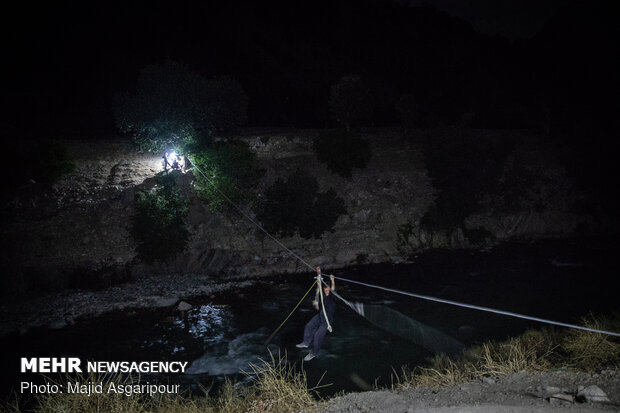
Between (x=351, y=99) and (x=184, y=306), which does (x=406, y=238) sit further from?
(x=351, y=99)

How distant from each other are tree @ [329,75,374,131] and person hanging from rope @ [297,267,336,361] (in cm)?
2843

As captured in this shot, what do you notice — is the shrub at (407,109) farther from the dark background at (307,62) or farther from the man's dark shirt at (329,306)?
the man's dark shirt at (329,306)

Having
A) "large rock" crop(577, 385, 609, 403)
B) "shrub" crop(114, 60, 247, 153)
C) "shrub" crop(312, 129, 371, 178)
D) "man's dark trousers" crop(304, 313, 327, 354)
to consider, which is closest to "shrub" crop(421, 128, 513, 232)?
"shrub" crop(312, 129, 371, 178)

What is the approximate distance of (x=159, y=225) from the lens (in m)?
22.8

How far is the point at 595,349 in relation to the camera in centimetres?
797

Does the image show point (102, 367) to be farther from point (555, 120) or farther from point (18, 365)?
point (555, 120)

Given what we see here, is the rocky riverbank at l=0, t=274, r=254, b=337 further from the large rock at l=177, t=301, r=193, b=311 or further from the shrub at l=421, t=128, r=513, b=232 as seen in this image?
the shrub at l=421, t=128, r=513, b=232

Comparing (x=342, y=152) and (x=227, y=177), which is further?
(x=342, y=152)

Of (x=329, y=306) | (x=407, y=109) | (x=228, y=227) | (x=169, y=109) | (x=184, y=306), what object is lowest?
(x=184, y=306)

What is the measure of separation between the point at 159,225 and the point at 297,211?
8985 mm

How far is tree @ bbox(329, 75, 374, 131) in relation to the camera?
36.1 metres

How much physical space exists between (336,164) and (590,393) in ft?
86.3

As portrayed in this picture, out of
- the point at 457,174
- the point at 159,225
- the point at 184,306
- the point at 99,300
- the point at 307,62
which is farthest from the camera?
the point at 307,62

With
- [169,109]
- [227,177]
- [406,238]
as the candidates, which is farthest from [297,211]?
[169,109]
